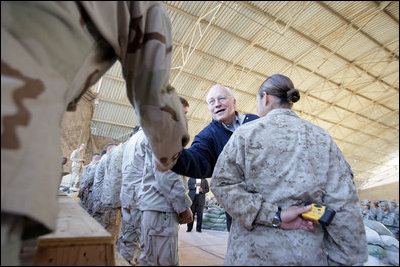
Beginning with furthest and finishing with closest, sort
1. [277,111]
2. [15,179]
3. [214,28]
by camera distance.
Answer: [214,28] → [277,111] → [15,179]

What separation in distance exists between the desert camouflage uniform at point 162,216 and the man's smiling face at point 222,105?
0.57 m

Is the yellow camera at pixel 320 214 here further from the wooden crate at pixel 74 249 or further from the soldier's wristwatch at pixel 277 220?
the wooden crate at pixel 74 249

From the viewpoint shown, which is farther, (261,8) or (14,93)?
(261,8)

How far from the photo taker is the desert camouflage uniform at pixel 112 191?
384 centimetres

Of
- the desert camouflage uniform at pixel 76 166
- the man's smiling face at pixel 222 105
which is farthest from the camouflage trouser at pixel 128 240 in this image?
the desert camouflage uniform at pixel 76 166

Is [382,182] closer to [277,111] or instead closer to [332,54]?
[332,54]

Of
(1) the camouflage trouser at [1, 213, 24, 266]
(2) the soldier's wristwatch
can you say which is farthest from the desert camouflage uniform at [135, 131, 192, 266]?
(1) the camouflage trouser at [1, 213, 24, 266]

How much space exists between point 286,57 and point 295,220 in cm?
1094

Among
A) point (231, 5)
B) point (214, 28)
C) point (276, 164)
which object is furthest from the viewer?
point (214, 28)

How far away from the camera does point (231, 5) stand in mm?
8367

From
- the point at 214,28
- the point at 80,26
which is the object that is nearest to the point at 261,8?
the point at 214,28

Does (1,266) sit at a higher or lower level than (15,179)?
lower

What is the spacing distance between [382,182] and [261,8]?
68.8ft

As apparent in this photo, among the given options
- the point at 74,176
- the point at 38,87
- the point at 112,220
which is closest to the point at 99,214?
the point at 112,220
